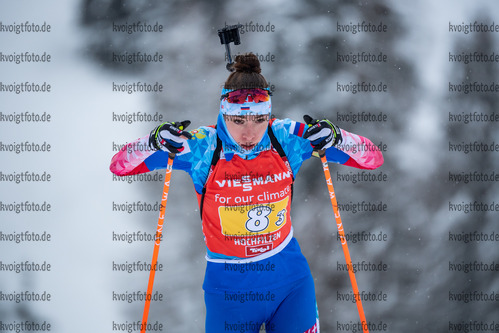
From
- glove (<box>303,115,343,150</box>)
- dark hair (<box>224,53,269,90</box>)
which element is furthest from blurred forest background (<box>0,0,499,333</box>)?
glove (<box>303,115,343,150</box>)

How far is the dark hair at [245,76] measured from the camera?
243cm

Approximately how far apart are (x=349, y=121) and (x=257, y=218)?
7.84 ft

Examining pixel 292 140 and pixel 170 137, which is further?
pixel 292 140

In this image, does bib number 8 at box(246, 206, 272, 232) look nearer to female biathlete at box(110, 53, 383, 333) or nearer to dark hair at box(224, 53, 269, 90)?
female biathlete at box(110, 53, 383, 333)

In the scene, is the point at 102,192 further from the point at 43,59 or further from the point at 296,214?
the point at 296,214

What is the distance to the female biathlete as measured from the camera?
94.7 inches

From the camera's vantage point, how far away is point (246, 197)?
2432 millimetres

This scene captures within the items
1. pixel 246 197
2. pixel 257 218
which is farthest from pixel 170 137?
pixel 257 218

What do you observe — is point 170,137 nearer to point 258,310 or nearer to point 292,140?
point 292,140

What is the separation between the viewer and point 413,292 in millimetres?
4742

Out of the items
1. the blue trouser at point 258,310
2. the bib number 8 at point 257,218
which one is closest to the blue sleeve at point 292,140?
the bib number 8 at point 257,218

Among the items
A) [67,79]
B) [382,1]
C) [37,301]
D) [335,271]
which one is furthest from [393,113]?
[37,301]

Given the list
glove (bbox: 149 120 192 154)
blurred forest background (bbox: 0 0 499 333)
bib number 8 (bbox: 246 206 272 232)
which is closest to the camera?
glove (bbox: 149 120 192 154)

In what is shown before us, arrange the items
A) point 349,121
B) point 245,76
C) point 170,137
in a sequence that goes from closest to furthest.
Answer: point 170,137
point 245,76
point 349,121
